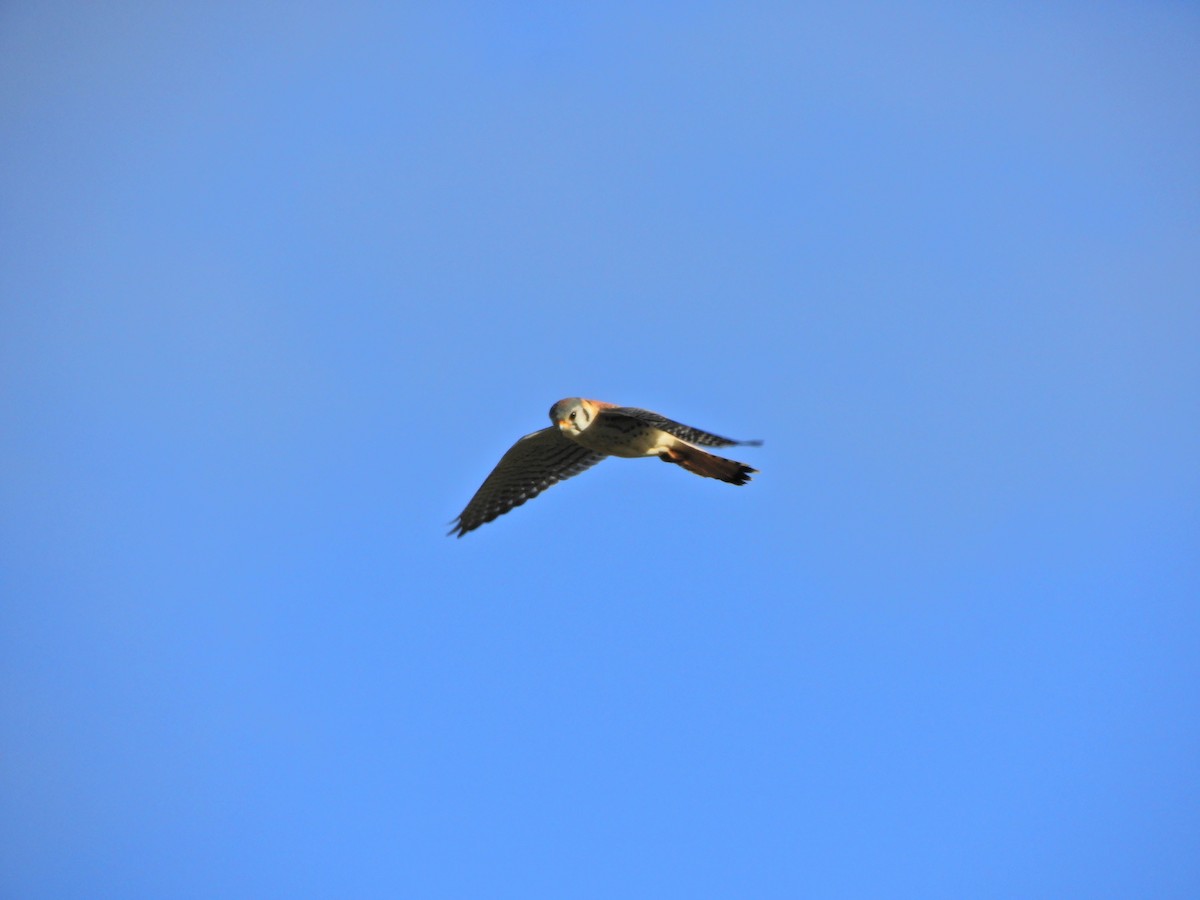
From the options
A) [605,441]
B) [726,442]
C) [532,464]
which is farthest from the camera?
[532,464]

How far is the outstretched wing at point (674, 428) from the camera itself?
384 inches

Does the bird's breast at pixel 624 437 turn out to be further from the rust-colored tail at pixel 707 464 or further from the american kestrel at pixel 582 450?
the rust-colored tail at pixel 707 464

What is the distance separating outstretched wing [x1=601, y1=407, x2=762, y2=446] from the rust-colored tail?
4.9 inches

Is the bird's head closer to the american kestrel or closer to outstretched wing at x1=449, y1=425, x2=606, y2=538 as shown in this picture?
the american kestrel

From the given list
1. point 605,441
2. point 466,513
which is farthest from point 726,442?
point 466,513

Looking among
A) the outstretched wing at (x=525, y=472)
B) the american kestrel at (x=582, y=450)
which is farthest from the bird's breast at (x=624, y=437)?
the outstretched wing at (x=525, y=472)

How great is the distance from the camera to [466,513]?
39.9ft

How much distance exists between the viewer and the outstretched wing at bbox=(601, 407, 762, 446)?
9.76 metres

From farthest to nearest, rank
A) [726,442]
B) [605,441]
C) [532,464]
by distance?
[532,464]
[605,441]
[726,442]

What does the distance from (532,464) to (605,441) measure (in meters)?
1.43

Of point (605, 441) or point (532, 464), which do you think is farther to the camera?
point (532, 464)

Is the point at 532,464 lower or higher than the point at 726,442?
higher

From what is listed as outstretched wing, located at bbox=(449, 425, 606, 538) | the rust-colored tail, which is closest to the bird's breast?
the rust-colored tail

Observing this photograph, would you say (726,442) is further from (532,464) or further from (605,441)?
(532,464)
